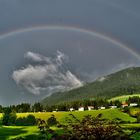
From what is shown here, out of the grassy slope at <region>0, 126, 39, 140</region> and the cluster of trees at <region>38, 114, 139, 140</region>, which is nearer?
the cluster of trees at <region>38, 114, 139, 140</region>

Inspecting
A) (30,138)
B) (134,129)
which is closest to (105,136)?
(134,129)

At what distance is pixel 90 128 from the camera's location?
73.7ft

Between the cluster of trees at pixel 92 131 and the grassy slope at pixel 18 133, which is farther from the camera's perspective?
the grassy slope at pixel 18 133

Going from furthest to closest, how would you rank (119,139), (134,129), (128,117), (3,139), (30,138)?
(128,117), (3,139), (30,138), (134,129), (119,139)

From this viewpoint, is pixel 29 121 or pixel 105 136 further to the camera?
pixel 29 121

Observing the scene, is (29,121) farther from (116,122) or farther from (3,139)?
(116,122)

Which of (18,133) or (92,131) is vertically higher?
(18,133)

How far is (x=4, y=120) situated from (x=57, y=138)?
521 ft

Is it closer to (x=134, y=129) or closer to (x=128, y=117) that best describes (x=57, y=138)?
(x=134, y=129)

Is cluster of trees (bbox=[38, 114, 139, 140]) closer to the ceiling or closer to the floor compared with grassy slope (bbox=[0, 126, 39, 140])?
closer to the floor

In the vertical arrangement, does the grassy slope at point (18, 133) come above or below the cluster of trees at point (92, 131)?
above

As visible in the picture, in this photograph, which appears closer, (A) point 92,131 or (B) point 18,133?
(A) point 92,131

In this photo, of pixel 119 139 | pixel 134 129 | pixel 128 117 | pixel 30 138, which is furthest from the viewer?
pixel 128 117

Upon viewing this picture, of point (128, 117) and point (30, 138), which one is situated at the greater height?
point (128, 117)
